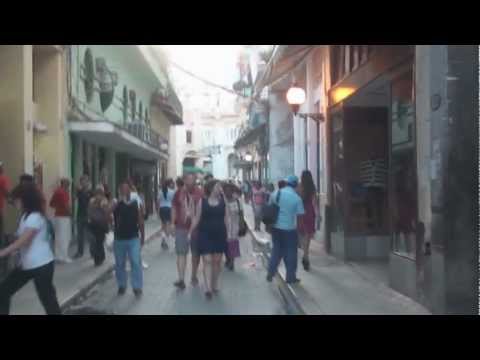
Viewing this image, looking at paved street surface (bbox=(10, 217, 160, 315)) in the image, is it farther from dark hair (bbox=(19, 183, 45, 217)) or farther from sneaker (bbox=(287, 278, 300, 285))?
sneaker (bbox=(287, 278, 300, 285))

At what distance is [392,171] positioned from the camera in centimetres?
988

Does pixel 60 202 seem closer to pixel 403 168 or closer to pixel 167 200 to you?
pixel 167 200

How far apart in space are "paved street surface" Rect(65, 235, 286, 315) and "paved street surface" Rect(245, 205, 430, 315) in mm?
507

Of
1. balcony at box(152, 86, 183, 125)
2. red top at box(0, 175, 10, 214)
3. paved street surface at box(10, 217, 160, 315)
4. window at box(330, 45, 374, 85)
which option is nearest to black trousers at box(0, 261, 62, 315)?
paved street surface at box(10, 217, 160, 315)

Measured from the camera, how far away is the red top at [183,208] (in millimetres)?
10641

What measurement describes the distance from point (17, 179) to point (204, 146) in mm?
61354

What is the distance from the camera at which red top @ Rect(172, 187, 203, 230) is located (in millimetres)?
10641

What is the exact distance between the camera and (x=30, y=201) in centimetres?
682

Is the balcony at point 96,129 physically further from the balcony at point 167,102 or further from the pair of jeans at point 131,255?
the balcony at point 167,102

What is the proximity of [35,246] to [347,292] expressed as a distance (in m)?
4.96

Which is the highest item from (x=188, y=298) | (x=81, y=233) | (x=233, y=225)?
(x=233, y=225)

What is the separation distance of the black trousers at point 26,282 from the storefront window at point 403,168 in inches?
182

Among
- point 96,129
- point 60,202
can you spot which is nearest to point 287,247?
point 60,202
